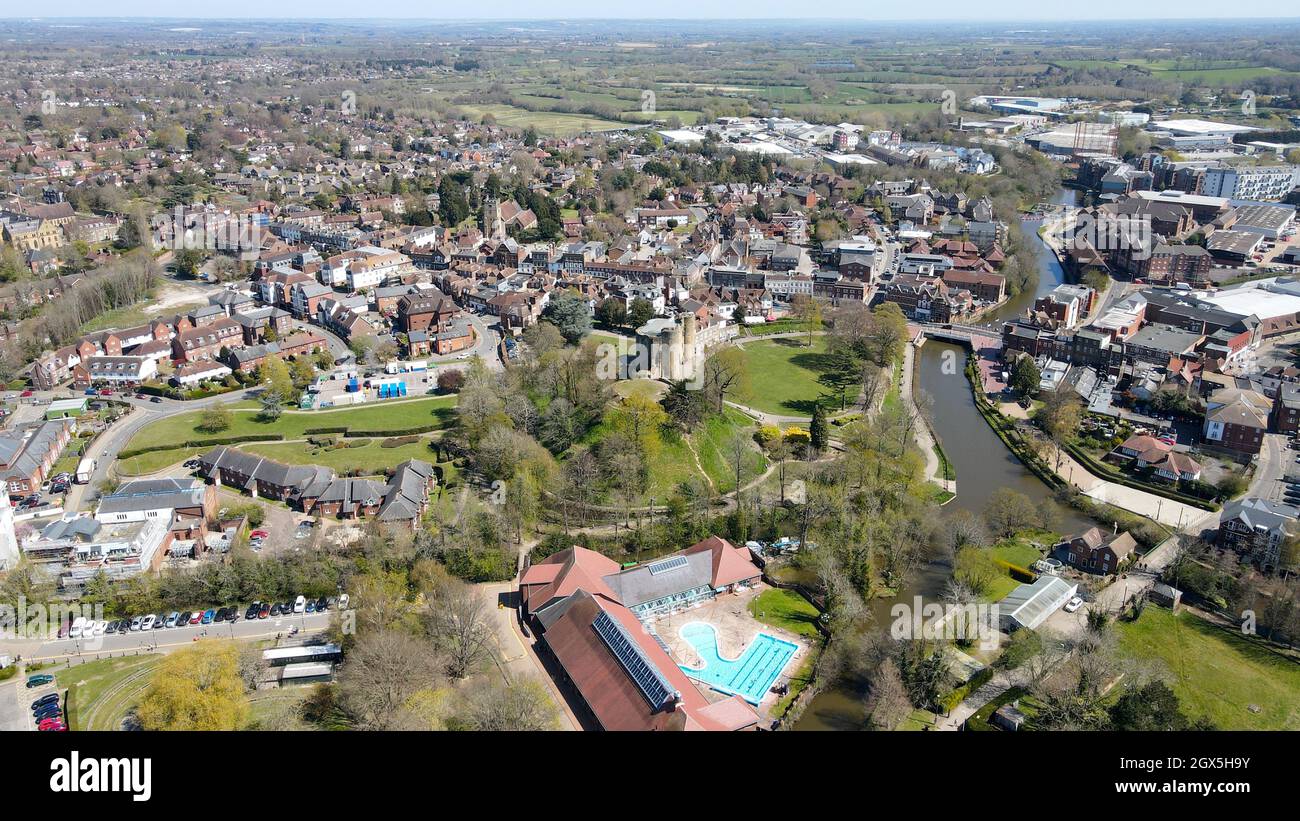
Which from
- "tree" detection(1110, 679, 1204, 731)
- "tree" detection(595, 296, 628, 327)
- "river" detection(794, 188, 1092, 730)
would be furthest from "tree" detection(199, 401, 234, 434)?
"tree" detection(1110, 679, 1204, 731)

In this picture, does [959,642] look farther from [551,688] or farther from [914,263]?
[914,263]

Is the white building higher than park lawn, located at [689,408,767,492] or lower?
higher

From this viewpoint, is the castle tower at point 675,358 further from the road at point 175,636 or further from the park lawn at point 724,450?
the road at point 175,636

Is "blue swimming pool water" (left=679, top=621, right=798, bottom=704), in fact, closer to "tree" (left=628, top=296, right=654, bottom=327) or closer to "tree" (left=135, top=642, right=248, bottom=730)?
"tree" (left=135, top=642, right=248, bottom=730)

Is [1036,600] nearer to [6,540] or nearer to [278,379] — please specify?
[6,540]

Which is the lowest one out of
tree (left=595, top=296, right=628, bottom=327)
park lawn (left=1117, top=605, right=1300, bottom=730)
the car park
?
the car park

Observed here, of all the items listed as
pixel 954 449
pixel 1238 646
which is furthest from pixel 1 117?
pixel 1238 646

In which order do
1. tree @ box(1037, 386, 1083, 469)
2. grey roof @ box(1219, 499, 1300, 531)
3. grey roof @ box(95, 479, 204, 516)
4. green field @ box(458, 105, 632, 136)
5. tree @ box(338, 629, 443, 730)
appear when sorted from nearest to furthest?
tree @ box(338, 629, 443, 730) → grey roof @ box(1219, 499, 1300, 531) → grey roof @ box(95, 479, 204, 516) → tree @ box(1037, 386, 1083, 469) → green field @ box(458, 105, 632, 136)

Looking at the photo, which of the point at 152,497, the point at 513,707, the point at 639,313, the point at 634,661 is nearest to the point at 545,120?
the point at 639,313
